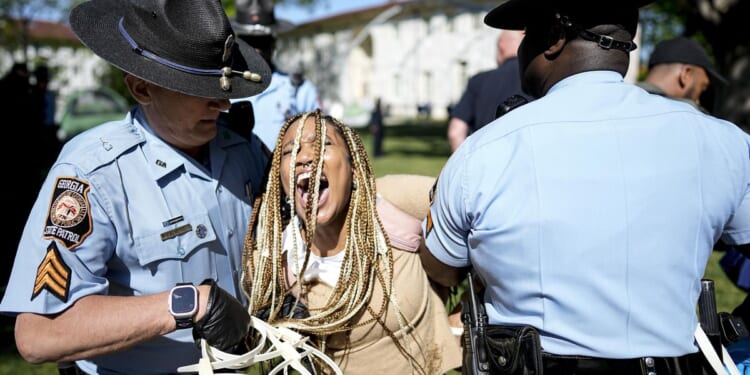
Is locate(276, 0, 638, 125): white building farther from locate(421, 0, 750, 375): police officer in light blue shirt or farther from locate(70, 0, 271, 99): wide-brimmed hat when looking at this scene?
locate(421, 0, 750, 375): police officer in light blue shirt

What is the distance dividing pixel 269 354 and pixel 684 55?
4.15 m

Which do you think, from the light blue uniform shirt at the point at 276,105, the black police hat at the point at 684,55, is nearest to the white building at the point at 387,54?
the black police hat at the point at 684,55

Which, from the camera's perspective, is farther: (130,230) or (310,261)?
(310,261)

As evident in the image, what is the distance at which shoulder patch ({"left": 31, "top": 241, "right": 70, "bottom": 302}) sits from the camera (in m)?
1.84

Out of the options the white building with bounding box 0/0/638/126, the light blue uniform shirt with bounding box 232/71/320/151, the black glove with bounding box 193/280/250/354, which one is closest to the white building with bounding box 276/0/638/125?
the white building with bounding box 0/0/638/126

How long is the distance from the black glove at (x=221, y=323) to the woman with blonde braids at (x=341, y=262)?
11.4 inches

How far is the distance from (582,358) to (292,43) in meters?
58.6

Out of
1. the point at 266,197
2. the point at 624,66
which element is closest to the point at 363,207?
the point at 266,197

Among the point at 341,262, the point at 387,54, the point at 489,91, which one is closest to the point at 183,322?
the point at 341,262

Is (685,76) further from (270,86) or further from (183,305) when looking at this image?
(183,305)

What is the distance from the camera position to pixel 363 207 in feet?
8.14

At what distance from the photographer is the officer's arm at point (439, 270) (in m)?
2.25

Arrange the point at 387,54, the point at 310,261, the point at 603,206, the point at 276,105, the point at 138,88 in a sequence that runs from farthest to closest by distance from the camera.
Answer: the point at 387,54
the point at 276,105
the point at 310,261
the point at 138,88
the point at 603,206

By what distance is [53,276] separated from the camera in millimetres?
1851
